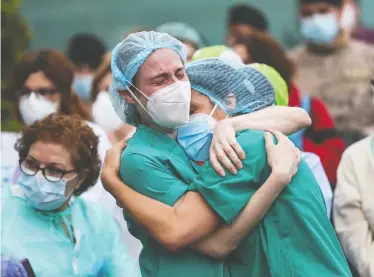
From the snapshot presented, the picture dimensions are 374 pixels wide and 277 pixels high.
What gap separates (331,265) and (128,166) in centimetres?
83

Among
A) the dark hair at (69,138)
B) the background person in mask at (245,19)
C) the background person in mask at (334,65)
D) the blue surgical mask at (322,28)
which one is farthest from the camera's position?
the background person in mask at (245,19)

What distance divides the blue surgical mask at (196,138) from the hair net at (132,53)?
23 centimetres

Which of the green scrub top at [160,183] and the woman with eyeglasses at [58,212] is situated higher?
the green scrub top at [160,183]

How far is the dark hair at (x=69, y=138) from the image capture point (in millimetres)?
4812

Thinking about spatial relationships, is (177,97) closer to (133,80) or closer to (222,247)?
(133,80)

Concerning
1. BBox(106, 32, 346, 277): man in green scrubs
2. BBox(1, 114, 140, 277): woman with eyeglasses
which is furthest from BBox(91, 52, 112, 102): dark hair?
BBox(106, 32, 346, 277): man in green scrubs

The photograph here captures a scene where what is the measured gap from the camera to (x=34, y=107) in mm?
6324

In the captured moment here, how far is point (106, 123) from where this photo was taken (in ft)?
22.3

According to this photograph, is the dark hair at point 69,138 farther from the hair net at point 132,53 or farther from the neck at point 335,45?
the neck at point 335,45

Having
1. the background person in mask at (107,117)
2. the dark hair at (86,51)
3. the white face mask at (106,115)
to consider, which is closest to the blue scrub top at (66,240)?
the background person in mask at (107,117)

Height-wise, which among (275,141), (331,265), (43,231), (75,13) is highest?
(275,141)

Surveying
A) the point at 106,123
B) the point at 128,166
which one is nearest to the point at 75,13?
the point at 106,123

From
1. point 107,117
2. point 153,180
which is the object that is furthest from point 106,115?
point 153,180

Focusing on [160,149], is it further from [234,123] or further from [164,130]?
[234,123]
